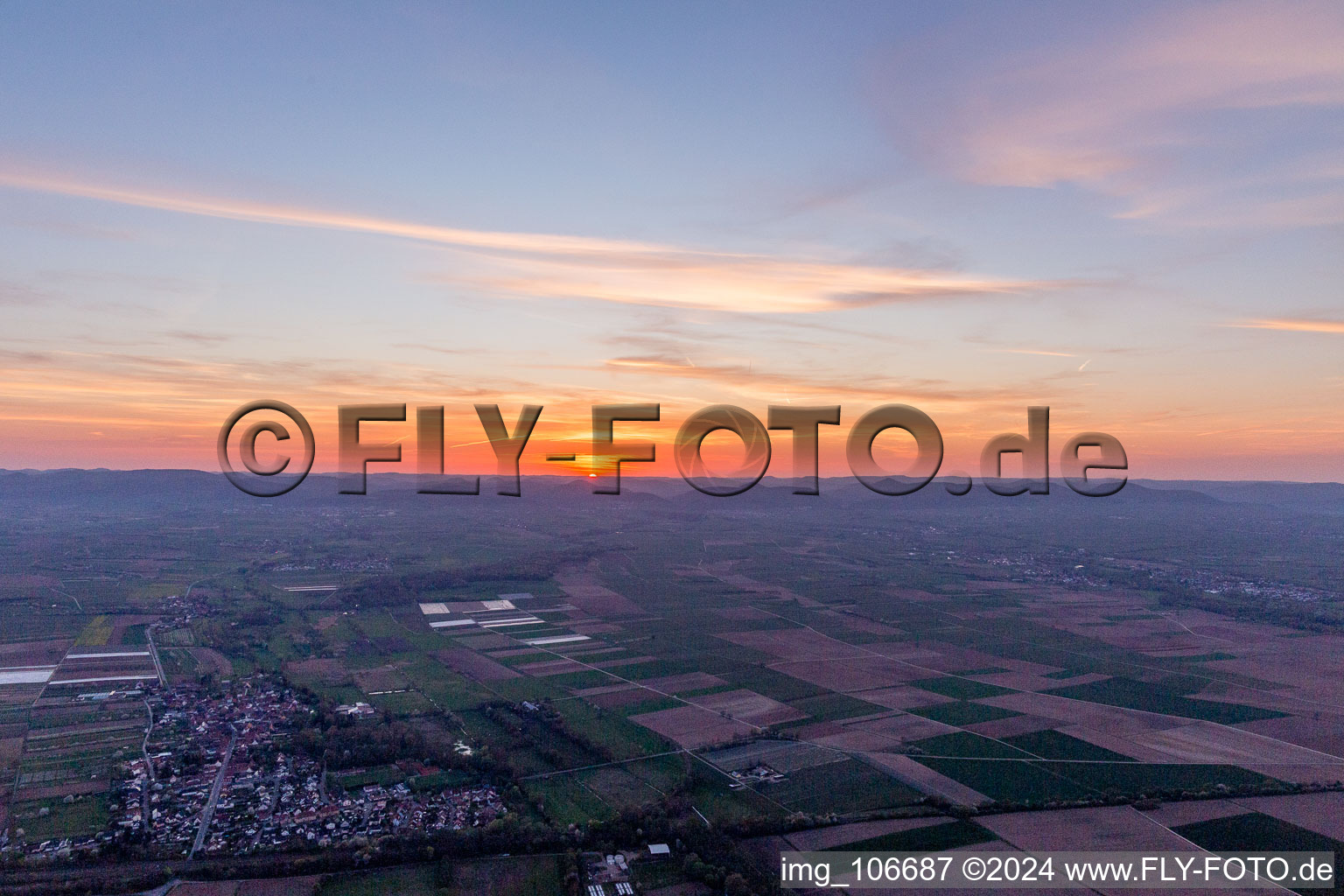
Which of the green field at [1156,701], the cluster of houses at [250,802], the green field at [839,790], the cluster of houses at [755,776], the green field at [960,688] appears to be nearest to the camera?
the cluster of houses at [250,802]

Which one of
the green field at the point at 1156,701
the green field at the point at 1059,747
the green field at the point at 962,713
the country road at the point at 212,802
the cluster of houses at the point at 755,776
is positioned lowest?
the green field at the point at 1156,701

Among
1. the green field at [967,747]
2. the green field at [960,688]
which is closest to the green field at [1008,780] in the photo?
the green field at [967,747]

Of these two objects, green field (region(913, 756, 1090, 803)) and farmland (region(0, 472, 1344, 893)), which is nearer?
farmland (region(0, 472, 1344, 893))

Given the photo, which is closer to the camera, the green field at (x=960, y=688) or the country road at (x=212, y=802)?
the country road at (x=212, y=802)

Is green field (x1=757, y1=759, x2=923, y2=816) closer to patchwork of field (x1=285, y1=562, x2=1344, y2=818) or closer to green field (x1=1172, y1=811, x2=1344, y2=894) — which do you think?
patchwork of field (x1=285, y1=562, x2=1344, y2=818)

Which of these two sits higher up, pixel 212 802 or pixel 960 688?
pixel 212 802

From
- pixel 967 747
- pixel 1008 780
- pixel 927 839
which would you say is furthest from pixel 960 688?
pixel 927 839

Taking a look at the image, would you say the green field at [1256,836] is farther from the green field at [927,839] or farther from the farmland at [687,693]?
the green field at [927,839]

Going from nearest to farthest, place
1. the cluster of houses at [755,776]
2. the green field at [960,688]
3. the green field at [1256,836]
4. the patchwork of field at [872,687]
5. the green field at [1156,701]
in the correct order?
the green field at [1256,836], the cluster of houses at [755,776], the patchwork of field at [872,687], the green field at [1156,701], the green field at [960,688]

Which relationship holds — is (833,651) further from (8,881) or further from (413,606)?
(8,881)

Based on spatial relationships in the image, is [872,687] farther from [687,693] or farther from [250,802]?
[250,802]

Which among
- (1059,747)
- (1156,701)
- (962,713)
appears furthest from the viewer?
(1156,701)

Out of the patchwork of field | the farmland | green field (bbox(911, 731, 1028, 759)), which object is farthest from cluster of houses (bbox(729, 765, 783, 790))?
green field (bbox(911, 731, 1028, 759))
